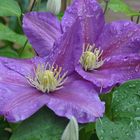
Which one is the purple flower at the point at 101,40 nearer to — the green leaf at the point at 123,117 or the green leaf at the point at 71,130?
the green leaf at the point at 123,117

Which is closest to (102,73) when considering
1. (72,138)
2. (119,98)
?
(119,98)

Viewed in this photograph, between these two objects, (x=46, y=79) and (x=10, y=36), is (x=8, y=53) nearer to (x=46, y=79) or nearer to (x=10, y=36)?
(x=10, y=36)

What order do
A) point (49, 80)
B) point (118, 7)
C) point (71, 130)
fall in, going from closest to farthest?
point (71, 130), point (49, 80), point (118, 7)

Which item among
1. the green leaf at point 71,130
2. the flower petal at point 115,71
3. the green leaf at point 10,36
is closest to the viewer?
the green leaf at point 71,130

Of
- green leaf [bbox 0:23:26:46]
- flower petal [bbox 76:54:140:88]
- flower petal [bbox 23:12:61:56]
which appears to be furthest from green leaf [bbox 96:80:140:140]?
green leaf [bbox 0:23:26:46]

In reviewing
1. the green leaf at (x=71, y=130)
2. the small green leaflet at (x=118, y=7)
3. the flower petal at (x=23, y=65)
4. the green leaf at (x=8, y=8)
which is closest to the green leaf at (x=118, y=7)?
the small green leaflet at (x=118, y=7)

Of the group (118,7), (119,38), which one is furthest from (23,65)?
(118,7)
